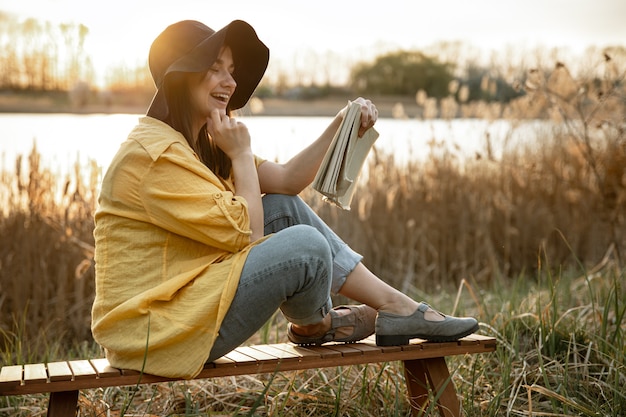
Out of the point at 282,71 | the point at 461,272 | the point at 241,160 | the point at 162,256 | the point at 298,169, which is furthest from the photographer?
the point at 282,71

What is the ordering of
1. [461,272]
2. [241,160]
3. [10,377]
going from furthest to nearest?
[461,272] → [241,160] → [10,377]

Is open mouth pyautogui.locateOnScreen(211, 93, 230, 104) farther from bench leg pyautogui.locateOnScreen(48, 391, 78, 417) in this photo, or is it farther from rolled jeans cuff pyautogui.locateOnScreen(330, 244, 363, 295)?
bench leg pyautogui.locateOnScreen(48, 391, 78, 417)

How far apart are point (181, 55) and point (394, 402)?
1.39 metres

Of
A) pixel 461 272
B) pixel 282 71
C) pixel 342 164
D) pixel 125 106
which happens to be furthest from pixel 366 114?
pixel 282 71

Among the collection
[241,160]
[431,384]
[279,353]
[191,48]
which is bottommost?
[431,384]

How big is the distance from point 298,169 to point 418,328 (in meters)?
0.67

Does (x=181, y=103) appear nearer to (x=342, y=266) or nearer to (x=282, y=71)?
(x=342, y=266)

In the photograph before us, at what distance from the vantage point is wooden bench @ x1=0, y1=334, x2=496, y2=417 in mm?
2051

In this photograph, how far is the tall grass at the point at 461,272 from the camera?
2.73 m

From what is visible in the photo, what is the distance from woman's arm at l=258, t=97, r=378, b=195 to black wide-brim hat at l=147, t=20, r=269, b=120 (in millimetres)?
360

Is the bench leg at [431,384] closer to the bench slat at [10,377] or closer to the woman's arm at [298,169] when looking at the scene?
the woman's arm at [298,169]

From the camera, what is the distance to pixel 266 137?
5.01 m

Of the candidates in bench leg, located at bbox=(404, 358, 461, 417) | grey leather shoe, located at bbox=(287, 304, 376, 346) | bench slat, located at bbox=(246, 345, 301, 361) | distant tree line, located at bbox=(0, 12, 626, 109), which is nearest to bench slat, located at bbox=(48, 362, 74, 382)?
bench slat, located at bbox=(246, 345, 301, 361)

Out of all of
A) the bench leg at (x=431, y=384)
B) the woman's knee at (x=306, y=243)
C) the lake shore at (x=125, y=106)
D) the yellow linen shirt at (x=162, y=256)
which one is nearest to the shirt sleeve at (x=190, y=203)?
the yellow linen shirt at (x=162, y=256)
